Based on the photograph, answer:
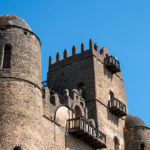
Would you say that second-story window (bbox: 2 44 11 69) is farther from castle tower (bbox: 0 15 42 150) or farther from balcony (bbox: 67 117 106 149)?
balcony (bbox: 67 117 106 149)

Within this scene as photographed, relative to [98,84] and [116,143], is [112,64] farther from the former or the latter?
[116,143]

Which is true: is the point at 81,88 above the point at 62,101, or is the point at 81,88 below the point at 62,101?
above

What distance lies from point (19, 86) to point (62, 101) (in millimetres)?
7688

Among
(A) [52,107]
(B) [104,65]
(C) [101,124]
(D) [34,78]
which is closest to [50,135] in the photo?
(A) [52,107]

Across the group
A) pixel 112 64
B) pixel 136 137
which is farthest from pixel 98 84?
pixel 136 137

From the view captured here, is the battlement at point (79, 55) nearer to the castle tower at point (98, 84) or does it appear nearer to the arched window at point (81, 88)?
the castle tower at point (98, 84)

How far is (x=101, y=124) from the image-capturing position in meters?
33.4

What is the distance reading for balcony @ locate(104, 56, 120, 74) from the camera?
38.4 meters

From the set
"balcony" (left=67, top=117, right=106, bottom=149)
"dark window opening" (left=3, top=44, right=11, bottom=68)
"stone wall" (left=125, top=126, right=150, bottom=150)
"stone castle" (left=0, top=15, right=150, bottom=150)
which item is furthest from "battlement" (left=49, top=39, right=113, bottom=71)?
"dark window opening" (left=3, top=44, right=11, bottom=68)

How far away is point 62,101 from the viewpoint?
3017 centimetres

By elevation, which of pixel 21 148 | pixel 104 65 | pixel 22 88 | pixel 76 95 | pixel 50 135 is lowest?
pixel 21 148

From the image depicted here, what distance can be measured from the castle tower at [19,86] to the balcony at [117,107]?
12.4 meters

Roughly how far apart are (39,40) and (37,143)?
7.12m

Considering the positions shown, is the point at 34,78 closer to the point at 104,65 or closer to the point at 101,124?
the point at 101,124
